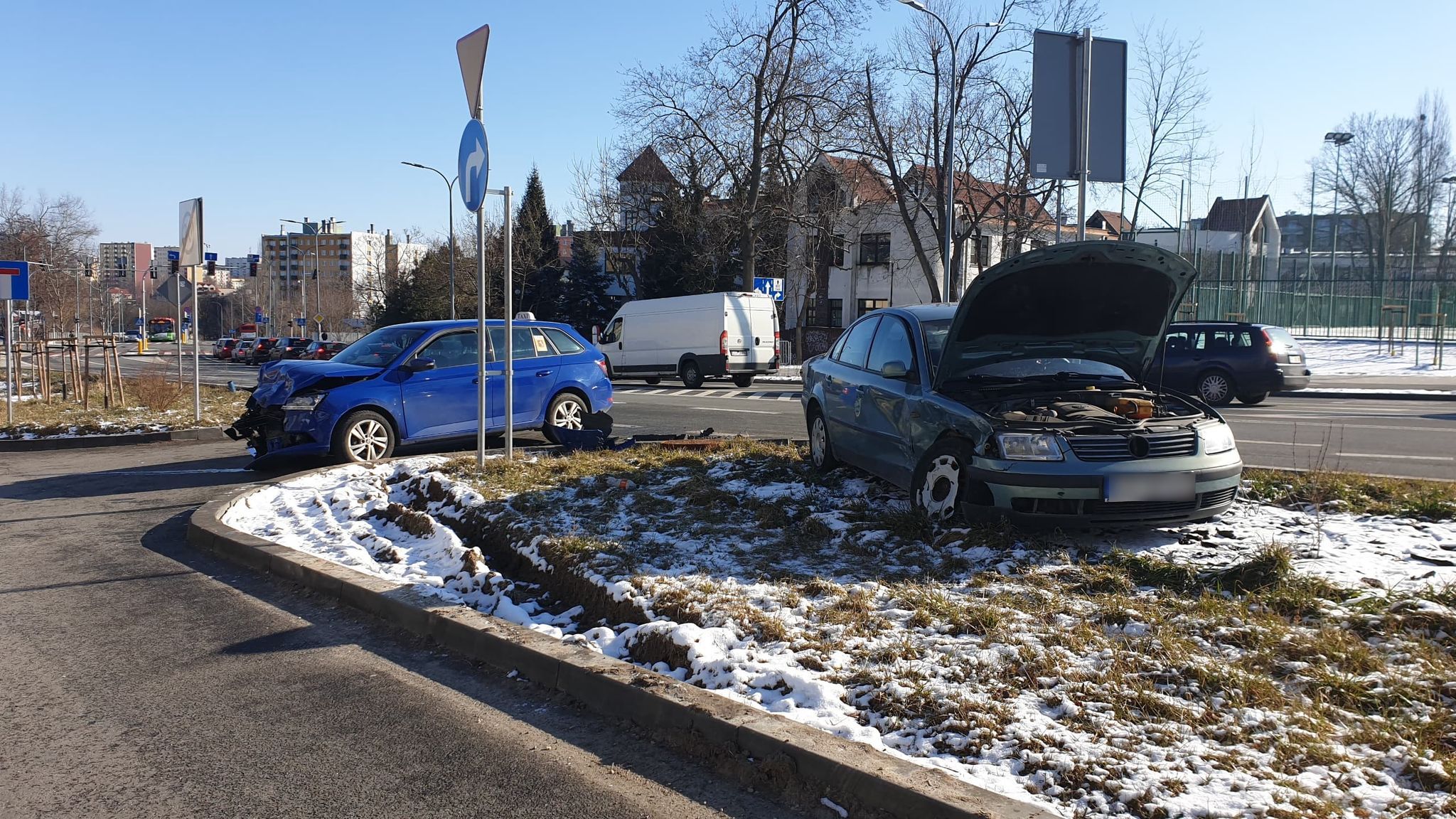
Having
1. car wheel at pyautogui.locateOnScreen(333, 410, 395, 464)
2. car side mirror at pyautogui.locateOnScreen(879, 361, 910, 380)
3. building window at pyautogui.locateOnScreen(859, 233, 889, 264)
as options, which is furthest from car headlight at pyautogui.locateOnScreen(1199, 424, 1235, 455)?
building window at pyautogui.locateOnScreen(859, 233, 889, 264)

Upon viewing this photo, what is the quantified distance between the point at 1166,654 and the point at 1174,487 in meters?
1.93

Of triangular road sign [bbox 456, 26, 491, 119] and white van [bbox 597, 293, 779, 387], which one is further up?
triangular road sign [bbox 456, 26, 491, 119]

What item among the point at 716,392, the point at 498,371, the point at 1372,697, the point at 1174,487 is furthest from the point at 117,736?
the point at 716,392

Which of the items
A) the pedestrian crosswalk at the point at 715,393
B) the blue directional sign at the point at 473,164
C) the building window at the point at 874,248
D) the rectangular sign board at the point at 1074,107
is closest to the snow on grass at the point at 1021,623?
the blue directional sign at the point at 473,164

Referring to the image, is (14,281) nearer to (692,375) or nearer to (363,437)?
(363,437)

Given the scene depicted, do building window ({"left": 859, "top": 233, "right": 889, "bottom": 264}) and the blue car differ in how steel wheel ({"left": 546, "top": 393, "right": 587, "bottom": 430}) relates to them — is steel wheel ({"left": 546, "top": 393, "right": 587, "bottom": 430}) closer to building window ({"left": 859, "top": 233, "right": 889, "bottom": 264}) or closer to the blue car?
the blue car

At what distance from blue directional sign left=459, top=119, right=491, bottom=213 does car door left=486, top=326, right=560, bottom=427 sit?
3.33 m

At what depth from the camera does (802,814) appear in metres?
3.24

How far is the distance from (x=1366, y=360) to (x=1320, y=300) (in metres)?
11.5

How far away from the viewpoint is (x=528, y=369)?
12.0 metres

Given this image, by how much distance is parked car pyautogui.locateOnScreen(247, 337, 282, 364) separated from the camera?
53.0 metres

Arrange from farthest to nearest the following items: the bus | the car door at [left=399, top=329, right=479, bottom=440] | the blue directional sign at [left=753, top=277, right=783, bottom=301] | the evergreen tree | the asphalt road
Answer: the bus < the evergreen tree < the blue directional sign at [left=753, top=277, right=783, bottom=301] < the car door at [left=399, top=329, right=479, bottom=440] < the asphalt road

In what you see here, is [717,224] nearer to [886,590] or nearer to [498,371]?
[498,371]

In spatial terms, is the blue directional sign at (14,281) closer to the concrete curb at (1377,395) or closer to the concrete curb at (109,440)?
the concrete curb at (109,440)
